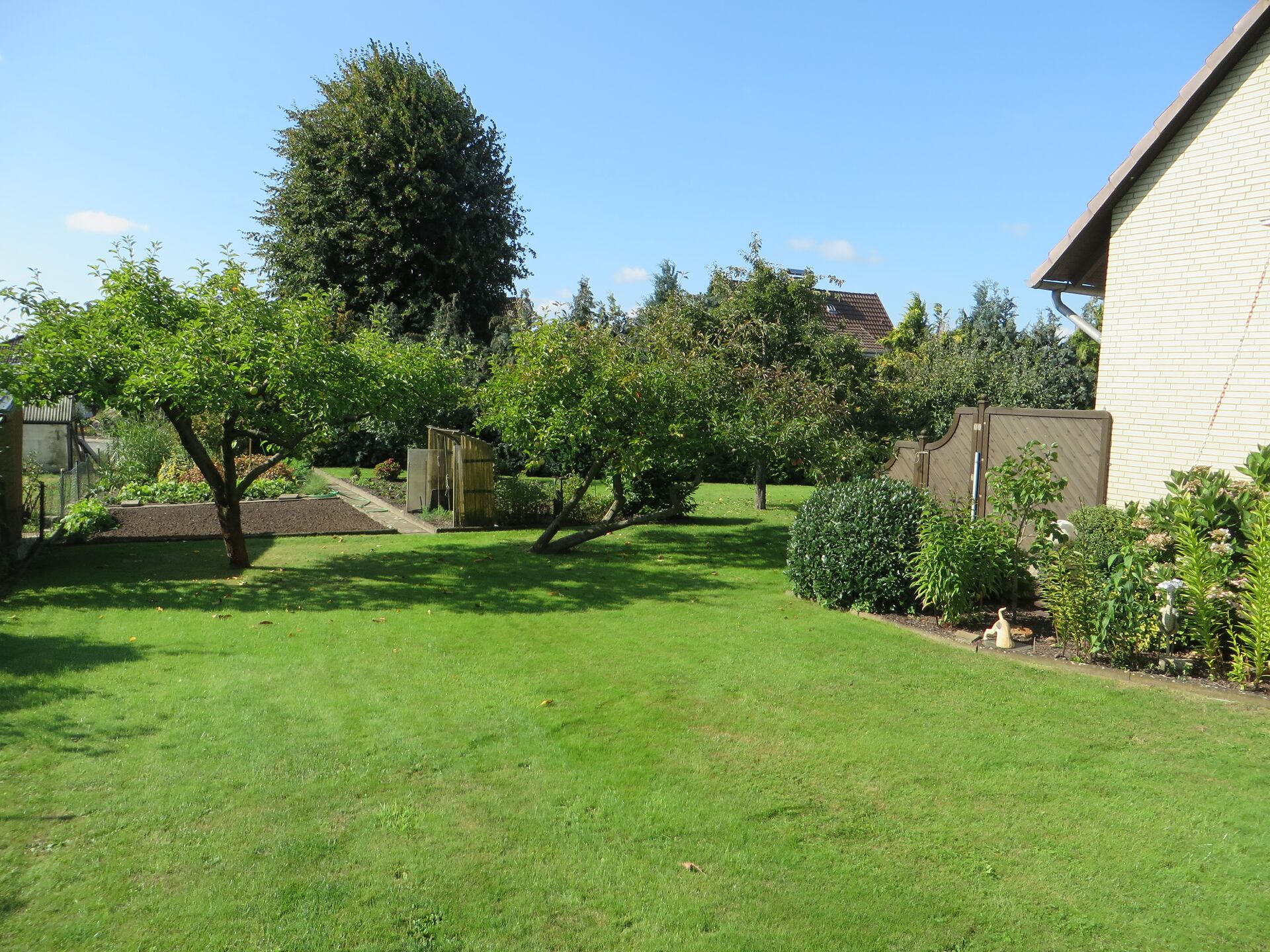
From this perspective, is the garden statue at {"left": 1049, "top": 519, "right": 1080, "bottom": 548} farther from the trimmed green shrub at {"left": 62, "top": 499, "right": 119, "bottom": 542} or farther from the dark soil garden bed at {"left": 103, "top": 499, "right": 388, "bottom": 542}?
the trimmed green shrub at {"left": 62, "top": 499, "right": 119, "bottom": 542}

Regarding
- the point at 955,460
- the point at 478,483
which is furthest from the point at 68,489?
the point at 955,460

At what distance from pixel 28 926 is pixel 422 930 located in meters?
1.65

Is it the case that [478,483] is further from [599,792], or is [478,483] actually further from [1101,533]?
[599,792]

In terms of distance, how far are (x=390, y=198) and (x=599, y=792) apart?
92.8ft

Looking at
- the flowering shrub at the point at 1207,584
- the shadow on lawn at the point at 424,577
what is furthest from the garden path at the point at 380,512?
the flowering shrub at the point at 1207,584

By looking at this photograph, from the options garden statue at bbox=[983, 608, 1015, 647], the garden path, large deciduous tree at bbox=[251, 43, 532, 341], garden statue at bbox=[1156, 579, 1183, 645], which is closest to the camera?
garden statue at bbox=[1156, 579, 1183, 645]

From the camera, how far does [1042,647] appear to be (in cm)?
831

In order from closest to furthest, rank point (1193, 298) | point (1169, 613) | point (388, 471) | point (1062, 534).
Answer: point (1169, 613) → point (1062, 534) → point (1193, 298) → point (388, 471)

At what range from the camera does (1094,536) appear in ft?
27.2

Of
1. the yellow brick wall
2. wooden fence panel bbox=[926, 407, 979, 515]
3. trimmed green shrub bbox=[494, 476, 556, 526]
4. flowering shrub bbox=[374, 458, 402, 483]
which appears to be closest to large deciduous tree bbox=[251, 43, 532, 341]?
flowering shrub bbox=[374, 458, 402, 483]

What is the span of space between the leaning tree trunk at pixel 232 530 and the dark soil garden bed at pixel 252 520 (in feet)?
9.46

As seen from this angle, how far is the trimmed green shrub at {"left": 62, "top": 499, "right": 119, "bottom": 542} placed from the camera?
41.4ft

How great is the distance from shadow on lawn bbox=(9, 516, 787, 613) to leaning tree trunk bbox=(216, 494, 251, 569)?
0.22 metres

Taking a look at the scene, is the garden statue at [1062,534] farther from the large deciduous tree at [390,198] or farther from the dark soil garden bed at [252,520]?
the large deciduous tree at [390,198]
